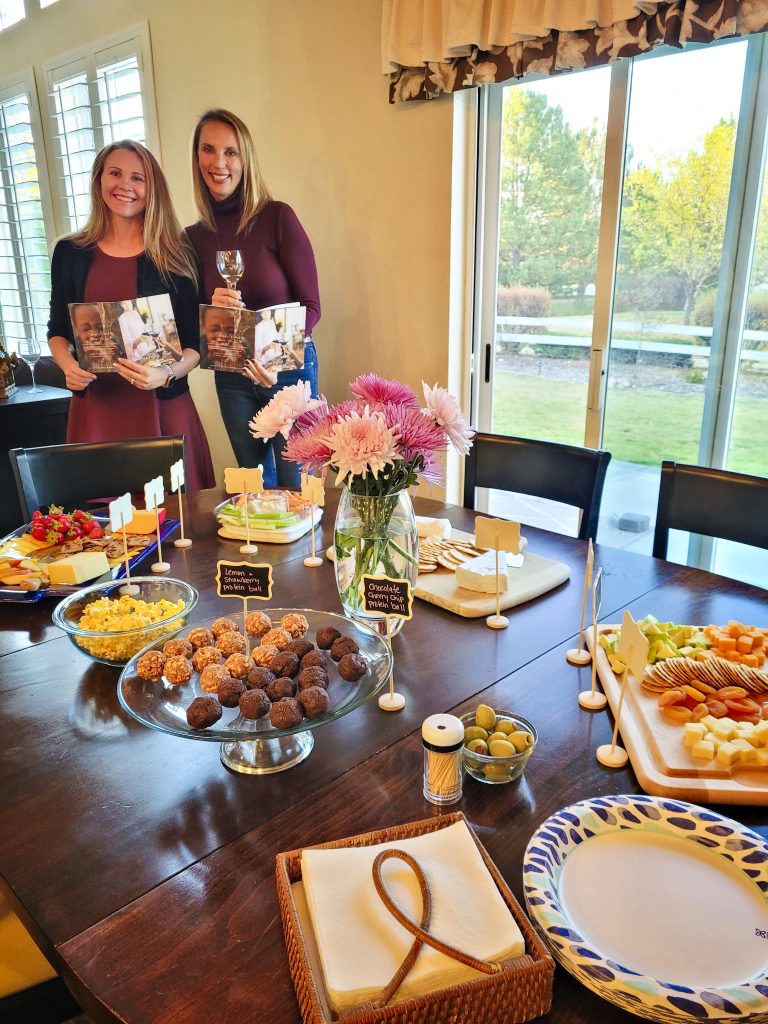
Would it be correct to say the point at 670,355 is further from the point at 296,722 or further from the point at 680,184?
the point at 296,722

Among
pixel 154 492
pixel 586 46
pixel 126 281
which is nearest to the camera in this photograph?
pixel 154 492

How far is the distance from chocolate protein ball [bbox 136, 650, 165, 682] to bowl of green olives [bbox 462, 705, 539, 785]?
1.33 ft

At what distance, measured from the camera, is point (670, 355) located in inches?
107

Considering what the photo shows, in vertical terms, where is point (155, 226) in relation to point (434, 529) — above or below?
above

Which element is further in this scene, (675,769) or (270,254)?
(270,254)

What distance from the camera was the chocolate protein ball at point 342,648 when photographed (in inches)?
40.7

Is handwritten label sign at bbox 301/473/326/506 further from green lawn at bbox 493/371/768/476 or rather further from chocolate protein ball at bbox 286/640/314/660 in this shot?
green lawn at bbox 493/371/768/476

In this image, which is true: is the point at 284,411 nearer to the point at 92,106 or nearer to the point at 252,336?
the point at 252,336

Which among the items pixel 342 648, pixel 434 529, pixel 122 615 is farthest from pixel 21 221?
pixel 342 648

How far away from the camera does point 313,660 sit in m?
1.00

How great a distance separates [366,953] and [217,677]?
412 mm

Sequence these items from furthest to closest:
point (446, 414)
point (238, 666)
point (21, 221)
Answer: point (21, 221) → point (446, 414) → point (238, 666)

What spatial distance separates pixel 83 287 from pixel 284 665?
96.3 inches

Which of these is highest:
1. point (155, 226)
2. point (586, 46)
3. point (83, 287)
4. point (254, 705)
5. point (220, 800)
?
point (586, 46)
